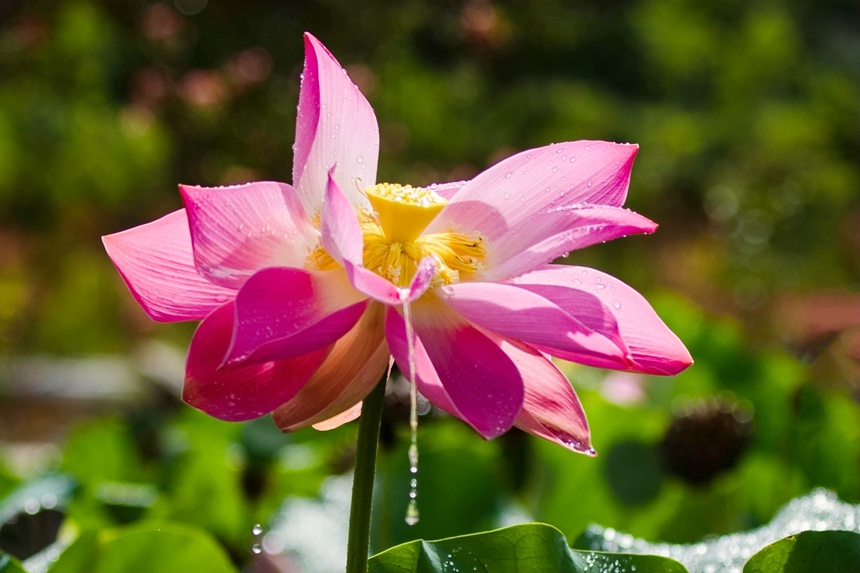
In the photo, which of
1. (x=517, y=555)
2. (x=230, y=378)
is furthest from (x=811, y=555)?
(x=230, y=378)

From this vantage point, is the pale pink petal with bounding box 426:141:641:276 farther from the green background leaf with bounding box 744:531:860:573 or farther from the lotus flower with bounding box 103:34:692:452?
the green background leaf with bounding box 744:531:860:573

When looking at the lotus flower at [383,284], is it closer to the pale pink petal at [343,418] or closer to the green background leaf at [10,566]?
the pale pink petal at [343,418]

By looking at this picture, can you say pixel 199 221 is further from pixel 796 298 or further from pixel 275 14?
pixel 275 14

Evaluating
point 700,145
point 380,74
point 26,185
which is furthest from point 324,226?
point 700,145

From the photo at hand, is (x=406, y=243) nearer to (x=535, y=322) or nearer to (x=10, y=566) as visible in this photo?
(x=535, y=322)

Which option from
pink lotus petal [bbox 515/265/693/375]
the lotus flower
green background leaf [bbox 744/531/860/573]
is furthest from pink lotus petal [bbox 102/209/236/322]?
green background leaf [bbox 744/531/860/573]

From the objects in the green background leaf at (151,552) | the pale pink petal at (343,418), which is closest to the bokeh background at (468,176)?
the green background leaf at (151,552)
